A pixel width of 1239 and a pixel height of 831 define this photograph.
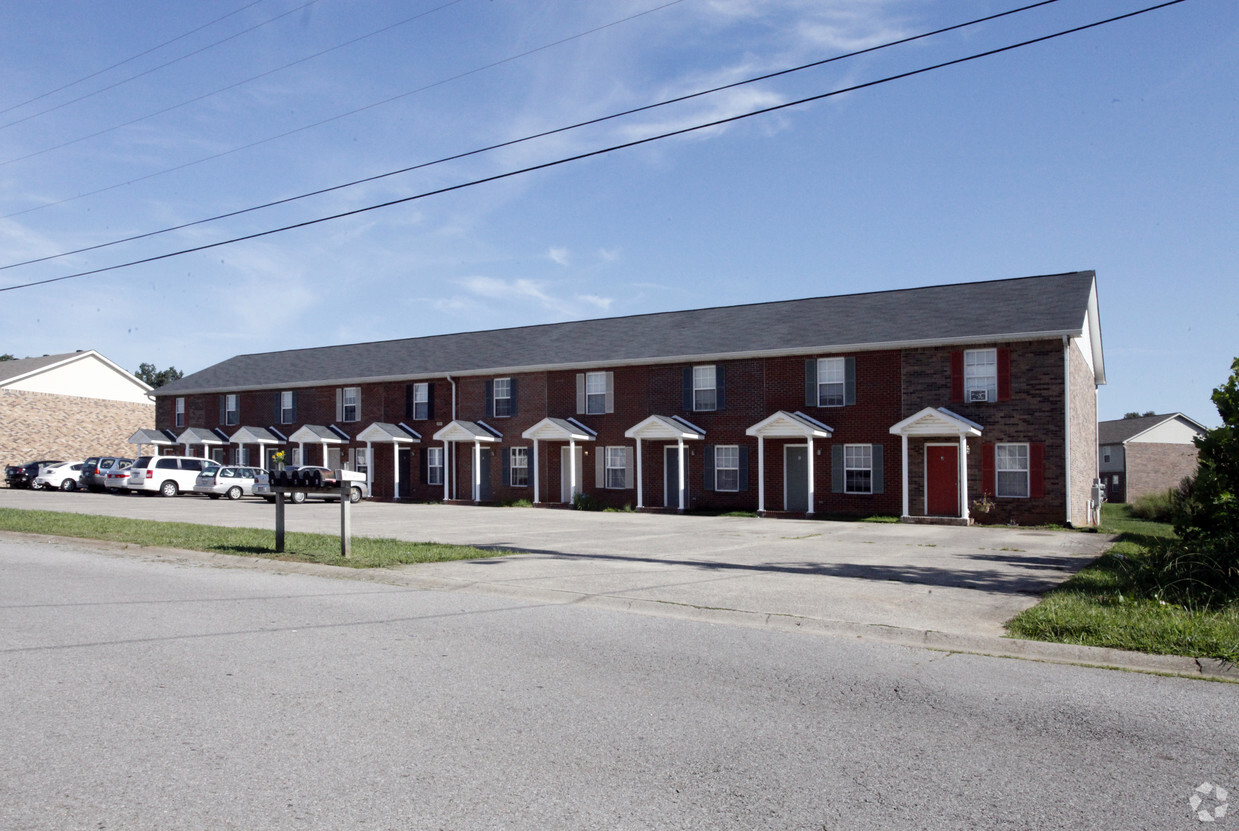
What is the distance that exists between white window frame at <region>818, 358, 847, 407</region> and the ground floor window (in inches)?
200

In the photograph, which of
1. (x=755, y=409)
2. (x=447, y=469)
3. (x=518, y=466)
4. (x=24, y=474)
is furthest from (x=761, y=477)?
(x=24, y=474)

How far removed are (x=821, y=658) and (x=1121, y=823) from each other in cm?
345

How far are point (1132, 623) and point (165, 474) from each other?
132 feet

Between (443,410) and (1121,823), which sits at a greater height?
(443,410)

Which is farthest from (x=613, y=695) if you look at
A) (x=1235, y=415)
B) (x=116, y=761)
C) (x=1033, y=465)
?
(x=1033, y=465)

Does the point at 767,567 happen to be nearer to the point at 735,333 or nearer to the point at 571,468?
the point at 735,333

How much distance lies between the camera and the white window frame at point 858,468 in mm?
28797

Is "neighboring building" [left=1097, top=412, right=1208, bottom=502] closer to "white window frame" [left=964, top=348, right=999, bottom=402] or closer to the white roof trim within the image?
"white window frame" [left=964, top=348, right=999, bottom=402]

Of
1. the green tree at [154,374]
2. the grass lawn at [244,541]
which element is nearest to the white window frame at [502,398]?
the grass lawn at [244,541]

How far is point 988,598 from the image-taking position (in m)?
11.1

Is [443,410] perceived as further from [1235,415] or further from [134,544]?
[1235,415]

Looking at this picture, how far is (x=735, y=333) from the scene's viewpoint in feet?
109

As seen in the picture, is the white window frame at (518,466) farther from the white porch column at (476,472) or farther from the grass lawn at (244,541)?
the grass lawn at (244,541)

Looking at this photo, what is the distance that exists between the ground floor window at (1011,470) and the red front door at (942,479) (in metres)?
1.17
